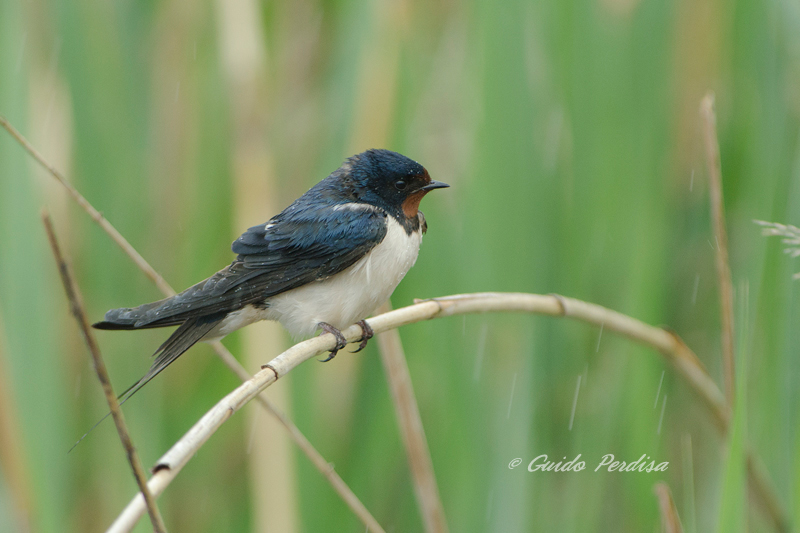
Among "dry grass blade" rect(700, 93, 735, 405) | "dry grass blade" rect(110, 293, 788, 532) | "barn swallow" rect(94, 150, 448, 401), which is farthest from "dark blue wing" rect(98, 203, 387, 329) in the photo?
"dry grass blade" rect(700, 93, 735, 405)

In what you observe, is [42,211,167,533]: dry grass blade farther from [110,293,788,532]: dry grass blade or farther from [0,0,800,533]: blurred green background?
[0,0,800,533]: blurred green background

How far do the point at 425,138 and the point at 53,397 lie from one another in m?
1.30

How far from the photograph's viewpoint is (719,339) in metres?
2.02

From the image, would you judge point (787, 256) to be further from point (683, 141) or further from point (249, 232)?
point (249, 232)

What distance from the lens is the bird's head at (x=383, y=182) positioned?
1532 mm

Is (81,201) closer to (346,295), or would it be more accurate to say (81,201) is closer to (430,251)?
(346,295)

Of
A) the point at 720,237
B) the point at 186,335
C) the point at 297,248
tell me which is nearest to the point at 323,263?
the point at 297,248

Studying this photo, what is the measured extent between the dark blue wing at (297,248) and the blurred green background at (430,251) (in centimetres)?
22

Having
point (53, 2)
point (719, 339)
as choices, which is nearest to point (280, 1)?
point (53, 2)

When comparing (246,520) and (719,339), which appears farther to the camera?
(719,339)

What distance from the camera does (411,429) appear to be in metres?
1.55

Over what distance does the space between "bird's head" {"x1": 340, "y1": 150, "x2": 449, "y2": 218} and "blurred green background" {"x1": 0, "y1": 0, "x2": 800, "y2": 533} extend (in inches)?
4.5

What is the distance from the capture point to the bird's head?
1.53 m

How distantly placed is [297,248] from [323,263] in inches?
2.2
